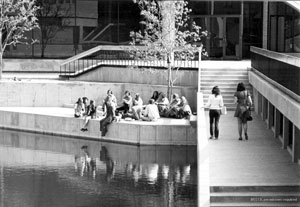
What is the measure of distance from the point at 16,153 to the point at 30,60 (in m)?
17.3

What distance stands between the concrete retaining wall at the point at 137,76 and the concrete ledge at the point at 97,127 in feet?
10.8

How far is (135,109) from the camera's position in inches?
1373

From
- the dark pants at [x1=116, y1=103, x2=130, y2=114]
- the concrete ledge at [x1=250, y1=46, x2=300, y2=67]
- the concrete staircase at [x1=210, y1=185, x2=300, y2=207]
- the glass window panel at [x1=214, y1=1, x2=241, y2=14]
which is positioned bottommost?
the concrete staircase at [x1=210, y1=185, x2=300, y2=207]

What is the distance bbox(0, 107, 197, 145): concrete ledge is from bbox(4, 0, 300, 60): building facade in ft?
34.6

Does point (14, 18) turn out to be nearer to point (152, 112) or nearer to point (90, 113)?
point (90, 113)

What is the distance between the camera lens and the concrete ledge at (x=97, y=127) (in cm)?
3325

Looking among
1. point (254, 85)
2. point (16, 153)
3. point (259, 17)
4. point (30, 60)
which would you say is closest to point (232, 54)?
point (259, 17)

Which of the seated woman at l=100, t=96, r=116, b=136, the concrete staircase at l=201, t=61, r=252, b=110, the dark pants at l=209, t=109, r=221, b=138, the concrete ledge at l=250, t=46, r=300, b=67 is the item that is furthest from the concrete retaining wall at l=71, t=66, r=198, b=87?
the dark pants at l=209, t=109, r=221, b=138

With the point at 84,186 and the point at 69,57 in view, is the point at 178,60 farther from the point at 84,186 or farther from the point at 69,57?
the point at 84,186

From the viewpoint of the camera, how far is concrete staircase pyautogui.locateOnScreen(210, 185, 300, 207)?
2073cm

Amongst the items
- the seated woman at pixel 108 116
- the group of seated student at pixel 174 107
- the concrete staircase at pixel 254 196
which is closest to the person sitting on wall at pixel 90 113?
the seated woman at pixel 108 116

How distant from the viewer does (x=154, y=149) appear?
3266 centimetres

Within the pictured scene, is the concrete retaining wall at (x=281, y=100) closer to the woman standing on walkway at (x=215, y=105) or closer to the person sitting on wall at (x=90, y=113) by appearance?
the woman standing on walkway at (x=215, y=105)

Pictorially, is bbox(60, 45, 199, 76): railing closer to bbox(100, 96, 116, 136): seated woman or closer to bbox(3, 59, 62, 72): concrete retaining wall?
bbox(3, 59, 62, 72): concrete retaining wall
